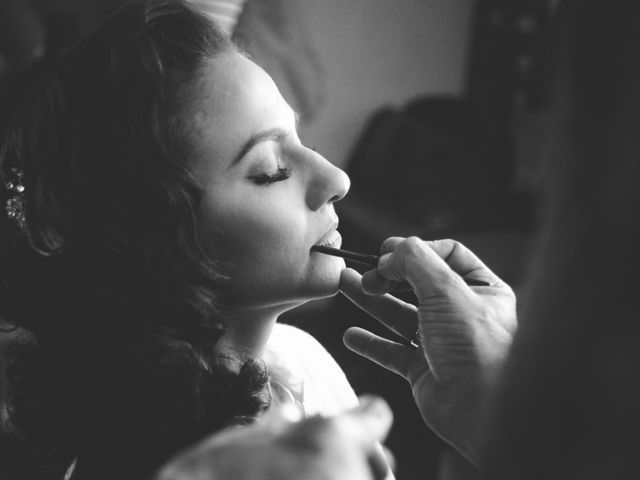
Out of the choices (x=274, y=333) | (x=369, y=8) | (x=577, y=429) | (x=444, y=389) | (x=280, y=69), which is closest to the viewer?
(x=577, y=429)

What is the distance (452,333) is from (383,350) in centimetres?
23

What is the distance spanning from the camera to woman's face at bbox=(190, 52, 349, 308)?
2.54 ft

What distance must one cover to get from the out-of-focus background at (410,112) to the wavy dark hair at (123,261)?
4.78 ft

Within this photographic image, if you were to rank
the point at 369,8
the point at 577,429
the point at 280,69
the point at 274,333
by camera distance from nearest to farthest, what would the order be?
the point at 577,429 → the point at 274,333 → the point at 280,69 → the point at 369,8

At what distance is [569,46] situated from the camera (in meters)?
0.28

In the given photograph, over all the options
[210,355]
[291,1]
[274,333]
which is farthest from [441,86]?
[210,355]

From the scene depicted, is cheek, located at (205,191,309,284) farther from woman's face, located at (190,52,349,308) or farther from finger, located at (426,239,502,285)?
finger, located at (426,239,502,285)

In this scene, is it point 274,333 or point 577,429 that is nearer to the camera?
point 577,429

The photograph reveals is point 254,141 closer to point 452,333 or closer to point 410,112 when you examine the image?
point 452,333

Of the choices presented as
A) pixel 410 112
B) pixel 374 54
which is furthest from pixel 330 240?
pixel 374 54

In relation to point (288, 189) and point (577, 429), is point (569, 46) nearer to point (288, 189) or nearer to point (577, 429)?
point (577, 429)

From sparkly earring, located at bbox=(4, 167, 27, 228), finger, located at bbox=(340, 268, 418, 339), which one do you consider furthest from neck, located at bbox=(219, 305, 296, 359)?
sparkly earring, located at bbox=(4, 167, 27, 228)

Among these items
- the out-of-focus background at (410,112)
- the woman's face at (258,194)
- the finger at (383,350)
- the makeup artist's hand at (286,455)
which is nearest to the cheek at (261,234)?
the woman's face at (258,194)

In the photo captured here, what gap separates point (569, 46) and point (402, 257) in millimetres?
481
